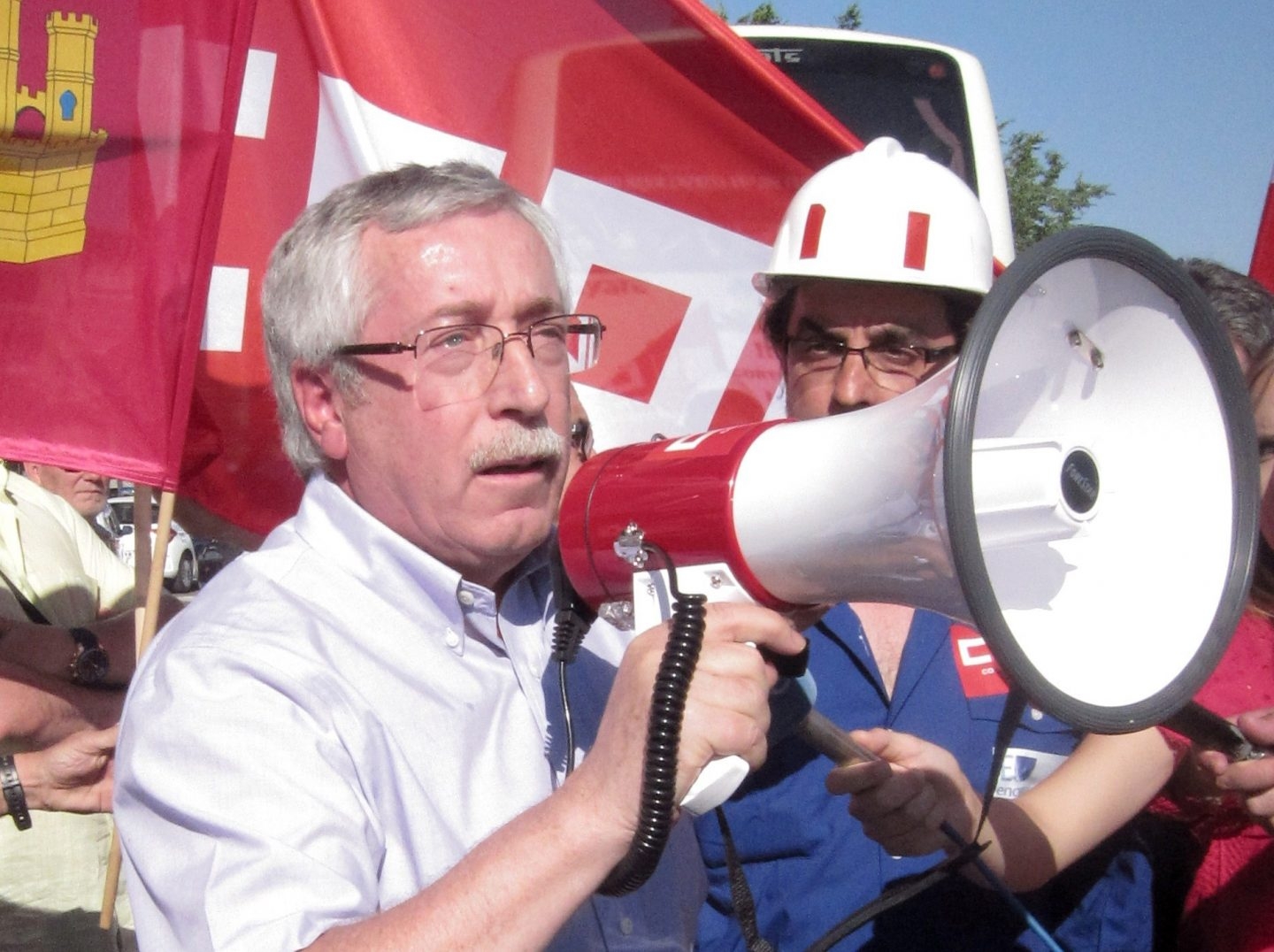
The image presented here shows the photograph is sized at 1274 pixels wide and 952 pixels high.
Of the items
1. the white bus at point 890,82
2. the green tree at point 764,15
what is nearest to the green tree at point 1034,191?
the green tree at point 764,15

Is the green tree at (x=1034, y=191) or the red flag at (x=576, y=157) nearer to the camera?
the red flag at (x=576, y=157)

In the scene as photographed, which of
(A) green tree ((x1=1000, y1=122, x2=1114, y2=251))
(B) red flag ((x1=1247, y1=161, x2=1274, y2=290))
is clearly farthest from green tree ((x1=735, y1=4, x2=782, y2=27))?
(B) red flag ((x1=1247, y1=161, x2=1274, y2=290))

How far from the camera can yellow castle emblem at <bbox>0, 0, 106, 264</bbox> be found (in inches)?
100

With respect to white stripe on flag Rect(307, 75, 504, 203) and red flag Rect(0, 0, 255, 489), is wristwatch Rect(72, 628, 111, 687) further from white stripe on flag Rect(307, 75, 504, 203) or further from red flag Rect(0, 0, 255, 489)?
white stripe on flag Rect(307, 75, 504, 203)

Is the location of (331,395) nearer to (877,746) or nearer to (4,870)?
(877,746)

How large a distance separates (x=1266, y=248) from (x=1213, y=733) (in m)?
2.56

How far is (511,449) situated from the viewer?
1.75 metres

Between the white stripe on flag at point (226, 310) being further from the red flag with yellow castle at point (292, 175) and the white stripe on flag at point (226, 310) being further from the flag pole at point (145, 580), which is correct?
the flag pole at point (145, 580)

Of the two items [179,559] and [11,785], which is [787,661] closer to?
[11,785]

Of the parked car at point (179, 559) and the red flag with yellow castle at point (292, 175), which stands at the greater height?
the red flag with yellow castle at point (292, 175)

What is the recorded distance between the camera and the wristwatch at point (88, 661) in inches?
107

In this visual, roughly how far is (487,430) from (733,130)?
1705 mm

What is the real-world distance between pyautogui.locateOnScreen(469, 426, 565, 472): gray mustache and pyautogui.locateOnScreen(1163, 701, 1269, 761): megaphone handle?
0.87 meters

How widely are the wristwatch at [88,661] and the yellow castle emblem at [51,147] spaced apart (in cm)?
80
